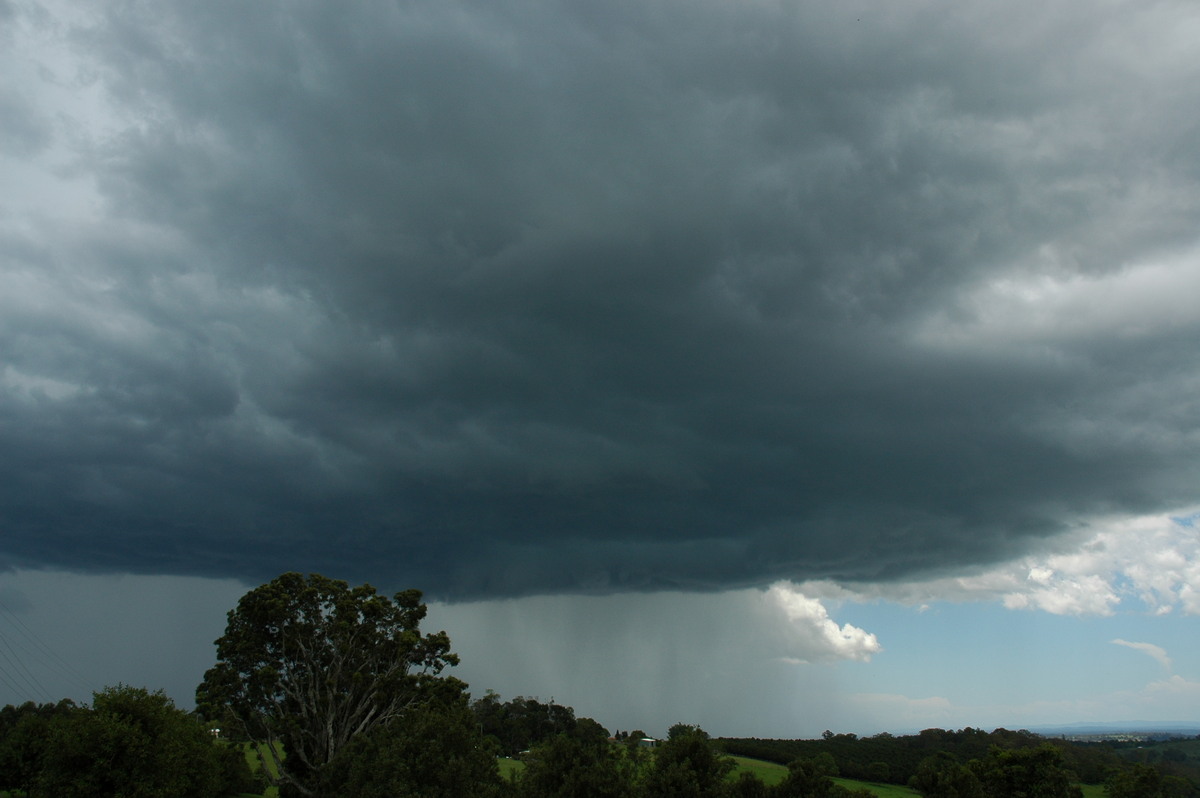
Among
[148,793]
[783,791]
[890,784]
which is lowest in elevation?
[890,784]

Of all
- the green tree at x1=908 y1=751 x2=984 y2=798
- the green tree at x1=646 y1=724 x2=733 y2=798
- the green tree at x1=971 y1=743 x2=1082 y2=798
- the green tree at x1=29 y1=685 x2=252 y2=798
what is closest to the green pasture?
the green tree at x1=971 y1=743 x2=1082 y2=798

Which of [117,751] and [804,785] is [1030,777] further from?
[117,751]

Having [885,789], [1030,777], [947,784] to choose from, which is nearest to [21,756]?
[947,784]

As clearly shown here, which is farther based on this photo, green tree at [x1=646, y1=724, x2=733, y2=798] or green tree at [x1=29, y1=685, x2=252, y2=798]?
green tree at [x1=29, y1=685, x2=252, y2=798]

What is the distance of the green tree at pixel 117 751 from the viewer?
171 ft

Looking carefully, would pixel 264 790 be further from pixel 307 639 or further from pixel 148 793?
pixel 148 793

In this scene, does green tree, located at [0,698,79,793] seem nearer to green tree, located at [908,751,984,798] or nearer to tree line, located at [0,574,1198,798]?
tree line, located at [0,574,1198,798]

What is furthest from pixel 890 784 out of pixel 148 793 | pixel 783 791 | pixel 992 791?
pixel 148 793

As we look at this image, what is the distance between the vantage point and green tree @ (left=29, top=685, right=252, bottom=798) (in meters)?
52.1

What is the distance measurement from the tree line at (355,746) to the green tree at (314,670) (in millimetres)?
147

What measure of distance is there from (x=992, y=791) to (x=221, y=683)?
71.6 m

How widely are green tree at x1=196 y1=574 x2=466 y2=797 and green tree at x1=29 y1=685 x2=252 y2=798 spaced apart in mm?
21501

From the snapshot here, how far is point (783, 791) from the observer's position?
154 ft

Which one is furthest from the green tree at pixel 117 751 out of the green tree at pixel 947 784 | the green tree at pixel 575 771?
the green tree at pixel 947 784
